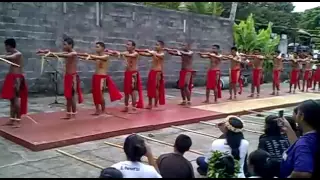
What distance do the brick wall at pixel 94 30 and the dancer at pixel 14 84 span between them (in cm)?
308

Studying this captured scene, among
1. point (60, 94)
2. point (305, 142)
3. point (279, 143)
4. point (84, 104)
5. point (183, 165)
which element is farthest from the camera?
point (60, 94)

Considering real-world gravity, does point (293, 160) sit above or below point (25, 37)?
below

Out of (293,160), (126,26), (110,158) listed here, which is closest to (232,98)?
(126,26)

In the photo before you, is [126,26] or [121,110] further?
[126,26]

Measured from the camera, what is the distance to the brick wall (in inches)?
365

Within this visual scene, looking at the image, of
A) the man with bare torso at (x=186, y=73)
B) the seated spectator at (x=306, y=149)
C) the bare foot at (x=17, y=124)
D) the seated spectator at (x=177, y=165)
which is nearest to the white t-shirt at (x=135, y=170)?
the seated spectator at (x=177, y=165)

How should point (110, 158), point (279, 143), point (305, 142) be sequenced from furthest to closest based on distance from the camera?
1. point (110, 158)
2. point (279, 143)
3. point (305, 142)

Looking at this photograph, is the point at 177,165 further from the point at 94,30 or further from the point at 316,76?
the point at 316,76

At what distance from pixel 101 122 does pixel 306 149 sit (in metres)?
4.73

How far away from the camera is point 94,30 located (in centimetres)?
1052

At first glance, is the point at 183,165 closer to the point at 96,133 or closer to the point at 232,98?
the point at 96,133

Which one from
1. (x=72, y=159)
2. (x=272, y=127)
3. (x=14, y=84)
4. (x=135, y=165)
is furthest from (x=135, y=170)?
(x=14, y=84)

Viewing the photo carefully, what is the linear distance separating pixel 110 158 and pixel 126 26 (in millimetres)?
6694

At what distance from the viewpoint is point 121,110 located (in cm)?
799
